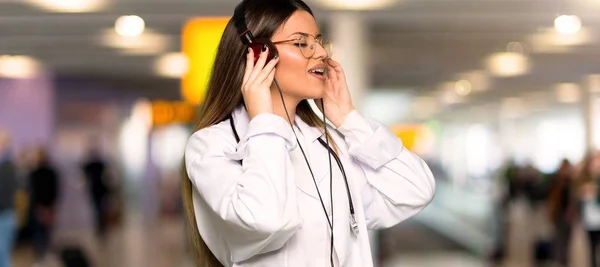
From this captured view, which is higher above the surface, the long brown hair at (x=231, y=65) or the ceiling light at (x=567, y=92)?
the ceiling light at (x=567, y=92)

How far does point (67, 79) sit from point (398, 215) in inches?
690

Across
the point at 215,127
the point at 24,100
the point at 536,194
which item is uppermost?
the point at 24,100

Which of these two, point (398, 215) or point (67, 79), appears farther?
point (67, 79)

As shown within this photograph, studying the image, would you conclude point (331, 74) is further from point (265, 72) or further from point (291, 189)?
point (291, 189)

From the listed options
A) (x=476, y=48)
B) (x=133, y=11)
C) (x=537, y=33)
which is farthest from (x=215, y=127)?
(x=476, y=48)

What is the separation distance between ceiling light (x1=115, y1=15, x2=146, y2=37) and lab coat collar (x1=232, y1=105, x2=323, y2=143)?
756cm

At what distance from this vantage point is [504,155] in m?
29.4

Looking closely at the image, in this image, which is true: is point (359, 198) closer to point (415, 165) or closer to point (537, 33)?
point (415, 165)

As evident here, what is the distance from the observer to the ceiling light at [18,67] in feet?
45.7

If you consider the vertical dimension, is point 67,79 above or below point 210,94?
above

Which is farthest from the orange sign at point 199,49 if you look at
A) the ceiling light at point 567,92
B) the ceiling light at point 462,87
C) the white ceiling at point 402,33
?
the ceiling light at point 567,92

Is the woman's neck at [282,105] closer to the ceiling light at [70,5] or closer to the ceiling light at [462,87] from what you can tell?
the ceiling light at [70,5]

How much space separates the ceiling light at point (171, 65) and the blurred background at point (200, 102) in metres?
0.07

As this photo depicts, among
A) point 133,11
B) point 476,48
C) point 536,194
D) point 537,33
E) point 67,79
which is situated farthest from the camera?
point 67,79
